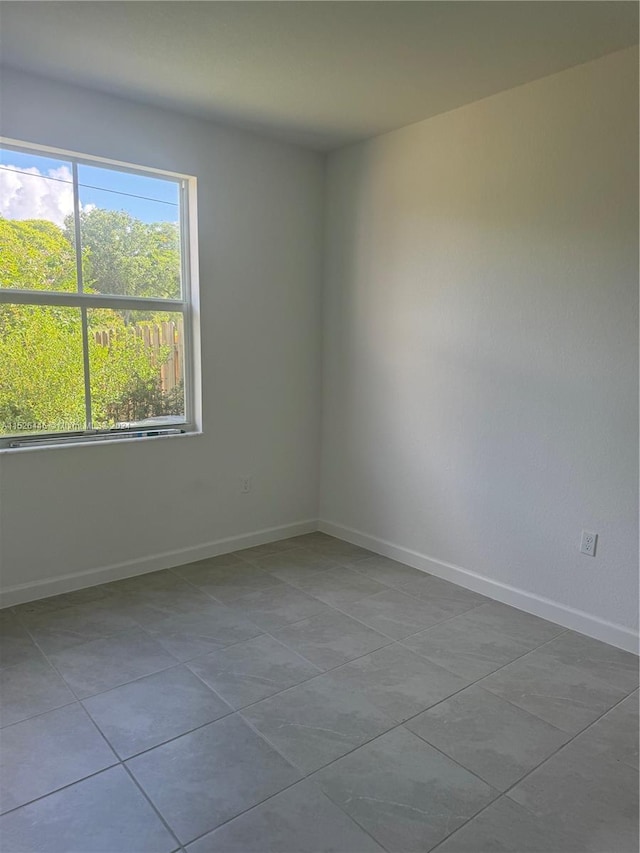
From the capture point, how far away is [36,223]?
111 inches

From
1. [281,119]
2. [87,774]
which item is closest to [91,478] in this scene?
[87,774]

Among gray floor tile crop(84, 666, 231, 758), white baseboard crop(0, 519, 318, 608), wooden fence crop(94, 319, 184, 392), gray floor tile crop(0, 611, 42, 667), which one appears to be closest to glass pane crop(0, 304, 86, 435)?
wooden fence crop(94, 319, 184, 392)

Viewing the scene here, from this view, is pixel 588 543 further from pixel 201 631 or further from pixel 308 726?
pixel 201 631

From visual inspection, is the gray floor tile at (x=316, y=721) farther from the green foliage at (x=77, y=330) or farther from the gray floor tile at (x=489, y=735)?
the green foliage at (x=77, y=330)

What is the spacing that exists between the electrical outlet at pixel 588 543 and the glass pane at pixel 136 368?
7.55 feet

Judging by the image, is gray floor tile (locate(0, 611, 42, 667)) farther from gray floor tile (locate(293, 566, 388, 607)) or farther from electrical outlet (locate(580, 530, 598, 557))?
electrical outlet (locate(580, 530, 598, 557))

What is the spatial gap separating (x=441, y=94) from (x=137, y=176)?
166 centimetres

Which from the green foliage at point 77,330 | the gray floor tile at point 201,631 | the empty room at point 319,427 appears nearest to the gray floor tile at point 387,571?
the empty room at point 319,427

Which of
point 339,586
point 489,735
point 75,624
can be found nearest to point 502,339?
point 339,586

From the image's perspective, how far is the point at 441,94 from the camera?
9.11 feet

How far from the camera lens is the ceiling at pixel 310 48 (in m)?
2.06

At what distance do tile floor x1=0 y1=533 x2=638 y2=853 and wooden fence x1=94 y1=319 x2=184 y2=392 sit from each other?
4.01ft

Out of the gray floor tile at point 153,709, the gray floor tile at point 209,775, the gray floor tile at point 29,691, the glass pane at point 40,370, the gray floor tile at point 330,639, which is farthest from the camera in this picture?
the glass pane at point 40,370

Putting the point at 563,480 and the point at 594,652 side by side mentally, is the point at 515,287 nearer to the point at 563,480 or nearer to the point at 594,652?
the point at 563,480
